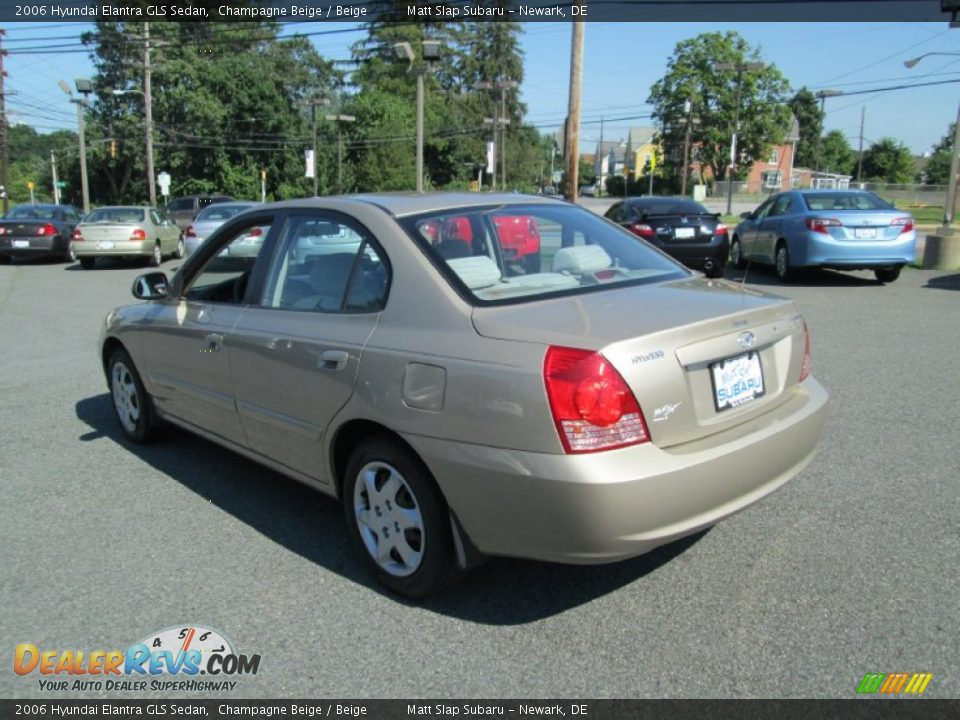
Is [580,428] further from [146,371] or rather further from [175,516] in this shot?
[146,371]

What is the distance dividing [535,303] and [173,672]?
189 centimetres

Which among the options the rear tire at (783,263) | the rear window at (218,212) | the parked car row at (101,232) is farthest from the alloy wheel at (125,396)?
the rear window at (218,212)

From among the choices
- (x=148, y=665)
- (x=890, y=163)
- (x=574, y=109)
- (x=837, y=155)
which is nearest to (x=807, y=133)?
(x=837, y=155)

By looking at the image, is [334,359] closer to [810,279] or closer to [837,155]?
[810,279]

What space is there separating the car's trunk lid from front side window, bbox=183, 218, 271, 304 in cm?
169

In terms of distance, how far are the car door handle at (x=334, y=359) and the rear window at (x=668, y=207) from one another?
11426 mm

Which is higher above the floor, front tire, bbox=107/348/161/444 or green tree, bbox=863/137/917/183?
green tree, bbox=863/137/917/183

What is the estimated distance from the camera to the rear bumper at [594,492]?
2680 mm

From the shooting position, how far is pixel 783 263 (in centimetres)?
1308

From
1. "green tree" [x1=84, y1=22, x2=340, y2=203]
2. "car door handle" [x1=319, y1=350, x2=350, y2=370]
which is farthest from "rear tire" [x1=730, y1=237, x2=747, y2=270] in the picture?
"green tree" [x1=84, y1=22, x2=340, y2=203]

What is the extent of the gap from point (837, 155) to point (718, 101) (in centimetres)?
5620

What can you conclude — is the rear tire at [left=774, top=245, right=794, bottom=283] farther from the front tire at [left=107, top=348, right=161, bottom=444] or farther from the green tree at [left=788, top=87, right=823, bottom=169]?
the green tree at [left=788, top=87, right=823, bottom=169]

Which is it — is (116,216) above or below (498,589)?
above

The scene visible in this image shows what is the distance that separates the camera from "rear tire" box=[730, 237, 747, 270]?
51.6 ft
